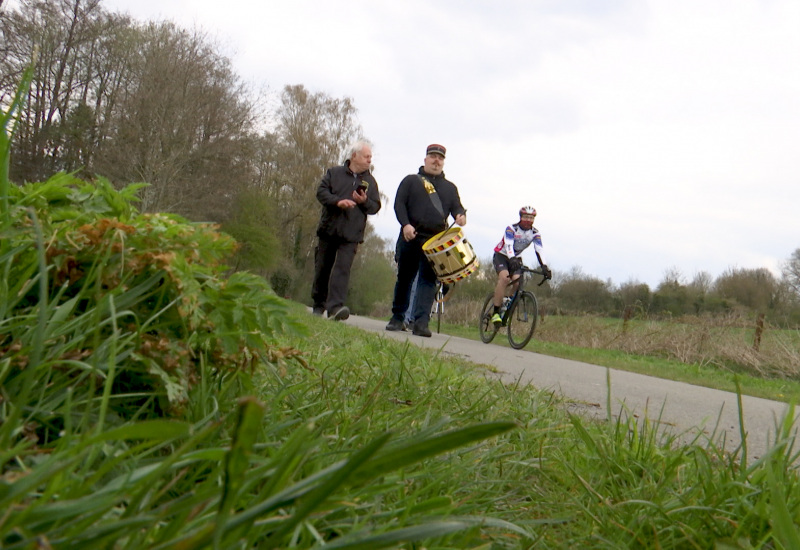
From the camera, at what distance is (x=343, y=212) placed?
835 centimetres

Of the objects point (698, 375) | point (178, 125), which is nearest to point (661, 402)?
point (698, 375)

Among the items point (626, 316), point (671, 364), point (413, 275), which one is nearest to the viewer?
point (413, 275)

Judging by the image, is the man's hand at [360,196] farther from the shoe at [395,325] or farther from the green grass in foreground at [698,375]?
the green grass in foreground at [698,375]

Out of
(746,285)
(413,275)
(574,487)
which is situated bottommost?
(574,487)

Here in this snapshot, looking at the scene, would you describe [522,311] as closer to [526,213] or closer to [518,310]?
[518,310]

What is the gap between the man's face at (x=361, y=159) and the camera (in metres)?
8.30

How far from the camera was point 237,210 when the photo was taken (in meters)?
35.2

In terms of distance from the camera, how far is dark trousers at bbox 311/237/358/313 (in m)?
8.33

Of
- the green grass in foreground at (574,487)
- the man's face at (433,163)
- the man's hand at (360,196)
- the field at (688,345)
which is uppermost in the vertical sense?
the man's face at (433,163)

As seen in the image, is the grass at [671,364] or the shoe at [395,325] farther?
the shoe at [395,325]

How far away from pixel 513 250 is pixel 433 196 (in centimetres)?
202

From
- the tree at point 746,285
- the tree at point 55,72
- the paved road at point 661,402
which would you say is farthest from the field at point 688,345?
the tree at point 55,72

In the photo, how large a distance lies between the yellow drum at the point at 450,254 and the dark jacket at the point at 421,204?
0.30m

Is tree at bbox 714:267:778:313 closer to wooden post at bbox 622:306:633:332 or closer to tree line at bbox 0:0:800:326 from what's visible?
tree line at bbox 0:0:800:326
